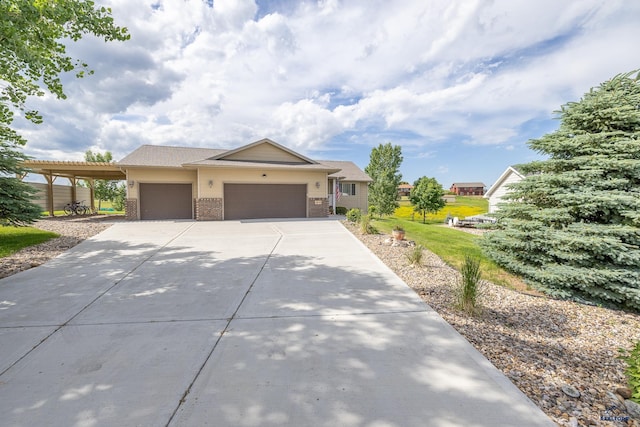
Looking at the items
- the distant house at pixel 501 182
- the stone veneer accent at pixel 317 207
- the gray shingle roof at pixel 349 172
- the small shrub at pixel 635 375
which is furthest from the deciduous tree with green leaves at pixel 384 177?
the small shrub at pixel 635 375

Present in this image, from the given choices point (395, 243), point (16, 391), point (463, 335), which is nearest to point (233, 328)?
point (16, 391)

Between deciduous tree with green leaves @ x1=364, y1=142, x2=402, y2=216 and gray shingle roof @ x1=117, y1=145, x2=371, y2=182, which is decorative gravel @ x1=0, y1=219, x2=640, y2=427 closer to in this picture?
gray shingle roof @ x1=117, y1=145, x2=371, y2=182

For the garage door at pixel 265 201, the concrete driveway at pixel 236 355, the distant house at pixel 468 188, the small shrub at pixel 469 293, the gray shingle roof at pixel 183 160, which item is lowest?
the concrete driveway at pixel 236 355

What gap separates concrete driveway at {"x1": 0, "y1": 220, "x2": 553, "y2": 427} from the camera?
2.33 meters

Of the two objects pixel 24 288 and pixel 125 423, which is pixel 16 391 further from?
pixel 24 288

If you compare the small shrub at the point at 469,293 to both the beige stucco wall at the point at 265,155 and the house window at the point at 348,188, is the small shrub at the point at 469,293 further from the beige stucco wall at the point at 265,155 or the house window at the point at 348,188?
the house window at the point at 348,188

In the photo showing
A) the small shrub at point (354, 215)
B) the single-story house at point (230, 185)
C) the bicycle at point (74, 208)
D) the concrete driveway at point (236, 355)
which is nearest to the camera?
the concrete driveway at point (236, 355)

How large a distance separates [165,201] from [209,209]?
3.04 meters

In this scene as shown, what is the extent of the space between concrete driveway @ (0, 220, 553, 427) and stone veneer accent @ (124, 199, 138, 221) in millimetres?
9792

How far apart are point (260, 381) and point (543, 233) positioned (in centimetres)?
A: 699

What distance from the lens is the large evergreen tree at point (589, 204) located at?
5.84 m

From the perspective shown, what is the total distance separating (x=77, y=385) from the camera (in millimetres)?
2635

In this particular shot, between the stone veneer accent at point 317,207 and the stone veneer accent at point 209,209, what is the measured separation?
482 cm

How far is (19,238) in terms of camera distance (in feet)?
29.8
